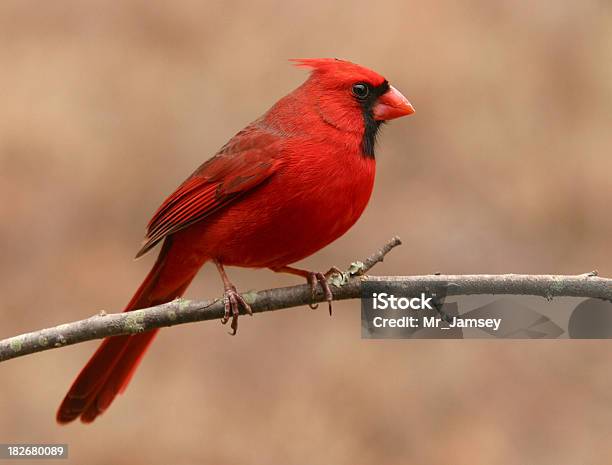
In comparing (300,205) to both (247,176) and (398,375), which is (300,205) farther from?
(398,375)

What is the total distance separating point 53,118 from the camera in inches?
231

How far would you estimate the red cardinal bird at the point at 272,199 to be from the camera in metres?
3.45

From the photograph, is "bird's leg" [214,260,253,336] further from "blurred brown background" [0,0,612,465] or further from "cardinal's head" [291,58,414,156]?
"blurred brown background" [0,0,612,465]

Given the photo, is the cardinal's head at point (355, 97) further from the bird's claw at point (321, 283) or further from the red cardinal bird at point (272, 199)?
the bird's claw at point (321, 283)

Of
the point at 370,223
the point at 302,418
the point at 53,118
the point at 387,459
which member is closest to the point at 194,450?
the point at 302,418

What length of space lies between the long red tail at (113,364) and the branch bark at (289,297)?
0.63 meters

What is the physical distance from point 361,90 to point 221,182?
58 centimetres

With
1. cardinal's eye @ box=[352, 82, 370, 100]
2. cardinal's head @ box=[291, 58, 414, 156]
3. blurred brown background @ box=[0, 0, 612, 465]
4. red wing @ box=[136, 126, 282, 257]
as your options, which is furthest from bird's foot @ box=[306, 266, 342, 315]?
blurred brown background @ box=[0, 0, 612, 465]

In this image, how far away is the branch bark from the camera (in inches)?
120

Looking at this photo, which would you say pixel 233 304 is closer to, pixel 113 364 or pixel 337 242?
pixel 113 364

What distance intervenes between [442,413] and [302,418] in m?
0.70

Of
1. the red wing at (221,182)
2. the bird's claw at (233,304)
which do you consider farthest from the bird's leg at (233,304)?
the red wing at (221,182)

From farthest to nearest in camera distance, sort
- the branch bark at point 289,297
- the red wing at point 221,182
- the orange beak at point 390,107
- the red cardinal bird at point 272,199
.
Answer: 1. the orange beak at point 390,107
2. the red wing at point 221,182
3. the red cardinal bird at point 272,199
4. the branch bark at point 289,297

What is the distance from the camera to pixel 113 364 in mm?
3932
